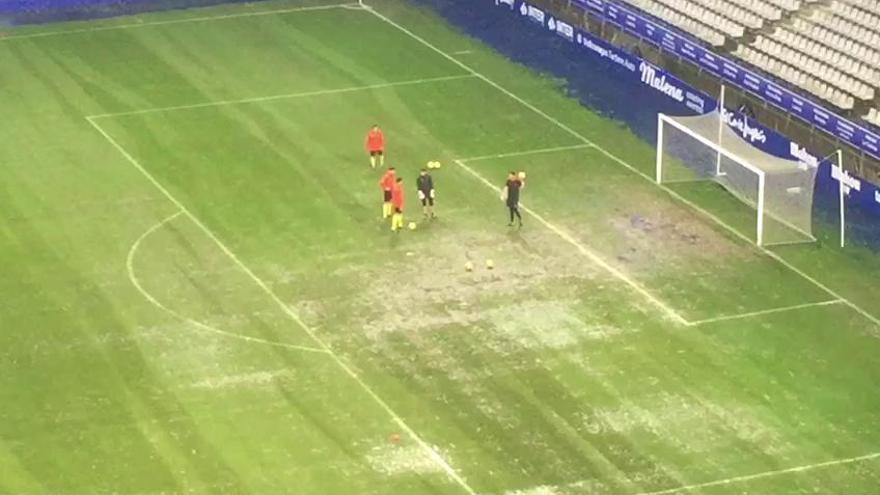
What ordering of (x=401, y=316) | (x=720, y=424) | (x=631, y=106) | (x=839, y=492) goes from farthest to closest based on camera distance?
1. (x=631, y=106)
2. (x=401, y=316)
3. (x=720, y=424)
4. (x=839, y=492)

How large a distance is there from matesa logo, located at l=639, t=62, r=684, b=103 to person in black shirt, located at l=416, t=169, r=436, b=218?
10.1m

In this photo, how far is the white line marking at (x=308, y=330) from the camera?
3225cm

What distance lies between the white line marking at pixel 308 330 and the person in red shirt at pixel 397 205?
11.4 feet

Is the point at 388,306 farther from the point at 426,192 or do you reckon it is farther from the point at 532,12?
the point at 532,12

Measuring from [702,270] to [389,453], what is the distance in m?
10.2

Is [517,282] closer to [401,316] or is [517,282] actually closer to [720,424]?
[401,316]

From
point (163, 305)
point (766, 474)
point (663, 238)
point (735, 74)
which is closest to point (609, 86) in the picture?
point (735, 74)

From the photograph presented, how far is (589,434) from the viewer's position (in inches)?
1310

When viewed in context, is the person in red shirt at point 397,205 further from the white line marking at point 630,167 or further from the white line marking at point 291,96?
the white line marking at point 291,96

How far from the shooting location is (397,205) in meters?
41.7

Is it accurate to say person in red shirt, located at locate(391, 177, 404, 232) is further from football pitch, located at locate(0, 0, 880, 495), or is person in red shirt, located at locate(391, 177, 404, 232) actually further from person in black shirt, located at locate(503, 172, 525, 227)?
person in black shirt, located at locate(503, 172, 525, 227)

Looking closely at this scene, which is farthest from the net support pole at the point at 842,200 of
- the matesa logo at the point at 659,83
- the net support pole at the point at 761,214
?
the matesa logo at the point at 659,83

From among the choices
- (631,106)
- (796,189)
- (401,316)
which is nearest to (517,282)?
(401,316)

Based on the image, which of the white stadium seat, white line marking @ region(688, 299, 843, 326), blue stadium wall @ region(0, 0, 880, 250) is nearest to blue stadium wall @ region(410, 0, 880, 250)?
blue stadium wall @ region(0, 0, 880, 250)
